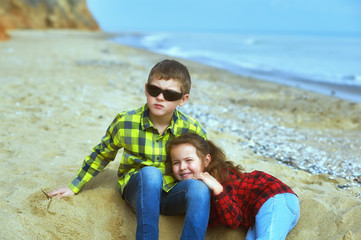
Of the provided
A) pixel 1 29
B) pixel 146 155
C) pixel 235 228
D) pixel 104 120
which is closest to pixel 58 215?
pixel 146 155

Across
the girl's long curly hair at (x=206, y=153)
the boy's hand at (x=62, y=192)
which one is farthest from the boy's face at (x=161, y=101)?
the boy's hand at (x=62, y=192)

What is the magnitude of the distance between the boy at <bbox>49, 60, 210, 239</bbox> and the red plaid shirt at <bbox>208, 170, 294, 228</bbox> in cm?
22

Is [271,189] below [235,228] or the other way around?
the other way around

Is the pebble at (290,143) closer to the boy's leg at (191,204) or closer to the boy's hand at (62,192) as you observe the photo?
the boy's leg at (191,204)

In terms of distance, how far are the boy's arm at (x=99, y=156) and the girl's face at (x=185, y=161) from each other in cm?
47

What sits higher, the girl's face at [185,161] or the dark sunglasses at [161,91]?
the dark sunglasses at [161,91]

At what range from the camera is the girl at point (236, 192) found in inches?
102

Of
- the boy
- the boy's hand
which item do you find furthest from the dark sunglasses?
the boy's hand

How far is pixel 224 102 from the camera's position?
24.1 ft

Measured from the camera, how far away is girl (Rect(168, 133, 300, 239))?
8.46ft

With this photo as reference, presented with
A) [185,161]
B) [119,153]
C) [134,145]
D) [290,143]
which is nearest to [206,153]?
[185,161]

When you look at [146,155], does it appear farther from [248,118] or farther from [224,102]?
[224,102]

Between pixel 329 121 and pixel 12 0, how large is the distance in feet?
118

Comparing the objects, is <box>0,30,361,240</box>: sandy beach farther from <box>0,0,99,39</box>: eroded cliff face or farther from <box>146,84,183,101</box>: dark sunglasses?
<box>0,0,99,39</box>: eroded cliff face
